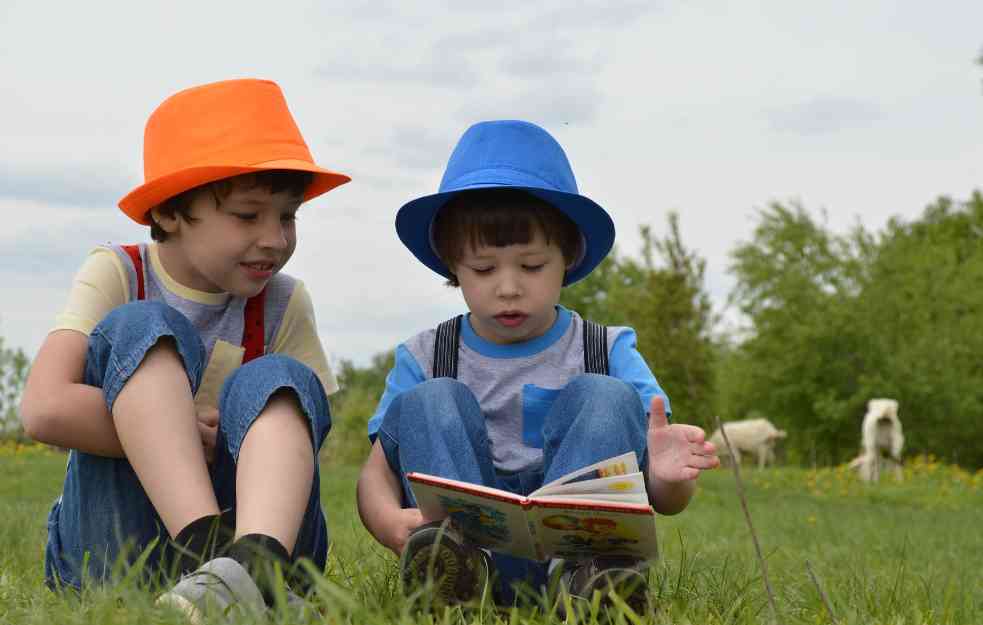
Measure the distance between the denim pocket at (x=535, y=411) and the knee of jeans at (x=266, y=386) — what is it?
0.55m

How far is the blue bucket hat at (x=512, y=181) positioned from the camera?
2775 mm

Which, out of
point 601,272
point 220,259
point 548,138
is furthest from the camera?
point 601,272

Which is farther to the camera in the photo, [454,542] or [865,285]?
Result: [865,285]

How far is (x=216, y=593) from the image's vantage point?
192 centimetres

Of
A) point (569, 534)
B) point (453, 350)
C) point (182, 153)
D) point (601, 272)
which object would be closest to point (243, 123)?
point (182, 153)

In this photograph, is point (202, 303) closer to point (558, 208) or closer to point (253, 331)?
point (253, 331)

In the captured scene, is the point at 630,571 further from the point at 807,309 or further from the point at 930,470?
the point at 807,309

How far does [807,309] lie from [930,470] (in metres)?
9.65

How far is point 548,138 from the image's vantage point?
9.59ft

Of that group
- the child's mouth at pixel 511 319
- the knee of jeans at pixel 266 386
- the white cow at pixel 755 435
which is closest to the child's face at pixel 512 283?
the child's mouth at pixel 511 319

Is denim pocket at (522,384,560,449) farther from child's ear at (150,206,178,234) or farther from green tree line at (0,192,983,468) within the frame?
green tree line at (0,192,983,468)

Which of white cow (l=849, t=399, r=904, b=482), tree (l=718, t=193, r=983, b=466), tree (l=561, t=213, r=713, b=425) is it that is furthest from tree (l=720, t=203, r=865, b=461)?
white cow (l=849, t=399, r=904, b=482)

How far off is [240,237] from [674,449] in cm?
114

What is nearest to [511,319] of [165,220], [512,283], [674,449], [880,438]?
[512,283]
